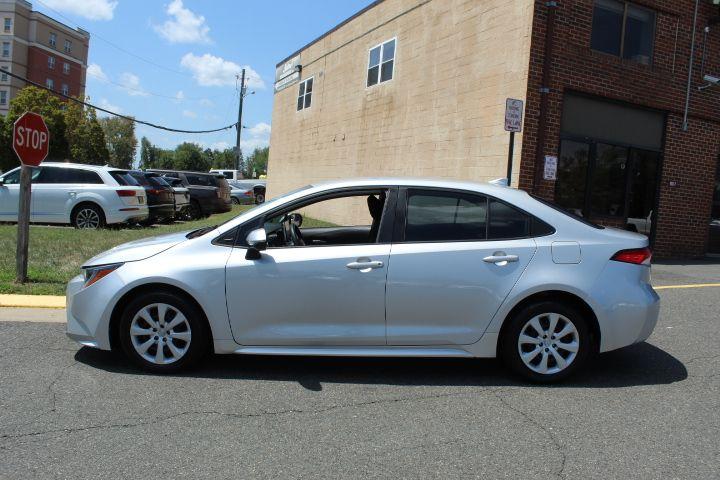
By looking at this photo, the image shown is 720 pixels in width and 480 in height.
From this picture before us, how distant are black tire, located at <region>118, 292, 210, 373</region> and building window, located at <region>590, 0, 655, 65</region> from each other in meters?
10.4

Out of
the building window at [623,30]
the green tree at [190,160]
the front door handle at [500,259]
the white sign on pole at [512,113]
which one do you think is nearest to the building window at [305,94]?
the building window at [623,30]

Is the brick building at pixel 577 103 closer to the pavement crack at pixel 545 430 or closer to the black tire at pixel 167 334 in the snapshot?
the pavement crack at pixel 545 430

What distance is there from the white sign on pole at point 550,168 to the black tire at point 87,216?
959cm

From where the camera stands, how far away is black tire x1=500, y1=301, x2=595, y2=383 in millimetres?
4535

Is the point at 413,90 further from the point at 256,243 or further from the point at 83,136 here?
the point at 83,136

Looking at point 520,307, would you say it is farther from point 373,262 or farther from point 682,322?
point 682,322

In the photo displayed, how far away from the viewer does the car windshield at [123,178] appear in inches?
550

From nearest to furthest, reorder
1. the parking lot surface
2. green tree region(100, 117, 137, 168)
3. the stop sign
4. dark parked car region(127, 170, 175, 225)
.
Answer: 1. the parking lot surface
2. the stop sign
3. dark parked car region(127, 170, 175, 225)
4. green tree region(100, 117, 137, 168)

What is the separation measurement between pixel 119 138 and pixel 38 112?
31424 mm

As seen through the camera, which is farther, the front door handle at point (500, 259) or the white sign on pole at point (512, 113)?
the white sign on pole at point (512, 113)

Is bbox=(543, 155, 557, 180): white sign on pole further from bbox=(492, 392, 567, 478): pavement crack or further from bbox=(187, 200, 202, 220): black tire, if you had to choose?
bbox=(187, 200, 202, 220): black tire

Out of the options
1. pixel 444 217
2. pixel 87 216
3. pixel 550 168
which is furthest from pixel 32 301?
pixel 550 168

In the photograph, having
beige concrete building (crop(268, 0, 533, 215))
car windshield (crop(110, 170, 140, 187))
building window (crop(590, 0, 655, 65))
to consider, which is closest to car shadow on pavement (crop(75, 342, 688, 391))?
beige concrete building (crop(268, 0, 533, 215))

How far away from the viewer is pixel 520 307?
4566mm
